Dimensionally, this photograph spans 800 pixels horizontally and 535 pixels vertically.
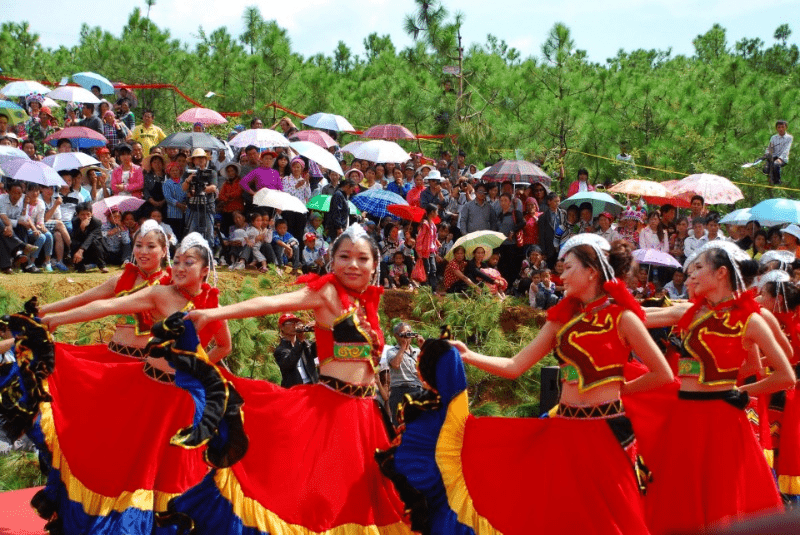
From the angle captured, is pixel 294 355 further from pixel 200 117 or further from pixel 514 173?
pixel 200 117

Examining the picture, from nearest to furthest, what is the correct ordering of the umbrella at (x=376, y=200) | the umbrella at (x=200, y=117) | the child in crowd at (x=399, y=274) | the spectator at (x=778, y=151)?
the child in crowd at (x=399, y=274) → the umbrella at (x=376, y=200) → the spectator at (x=778, y=151) → the umbrella at (x=200, y=117)

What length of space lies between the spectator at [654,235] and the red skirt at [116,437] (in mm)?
8188

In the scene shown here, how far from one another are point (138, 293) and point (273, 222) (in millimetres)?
7368

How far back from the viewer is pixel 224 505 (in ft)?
16.5

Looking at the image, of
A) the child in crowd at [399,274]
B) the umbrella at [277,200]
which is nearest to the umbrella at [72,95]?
the umbrella at [277,200]

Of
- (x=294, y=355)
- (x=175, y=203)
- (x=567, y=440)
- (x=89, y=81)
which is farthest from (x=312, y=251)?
(x=89, y=81)

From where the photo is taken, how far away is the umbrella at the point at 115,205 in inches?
500

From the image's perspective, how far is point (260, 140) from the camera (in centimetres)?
1438

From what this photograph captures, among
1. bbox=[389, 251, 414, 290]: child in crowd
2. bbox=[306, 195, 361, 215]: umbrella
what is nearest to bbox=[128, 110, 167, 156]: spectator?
Result: bbox=[306, 195, 361, 215]: umbrella

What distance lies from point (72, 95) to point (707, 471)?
48.8 feet

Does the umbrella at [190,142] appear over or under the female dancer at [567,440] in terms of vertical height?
over

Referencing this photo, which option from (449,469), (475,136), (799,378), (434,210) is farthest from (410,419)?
(475,136)

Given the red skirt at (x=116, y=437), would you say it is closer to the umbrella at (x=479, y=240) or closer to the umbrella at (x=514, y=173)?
the umbrella at (x=479, y=240)

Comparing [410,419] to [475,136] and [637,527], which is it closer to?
[637,527]
